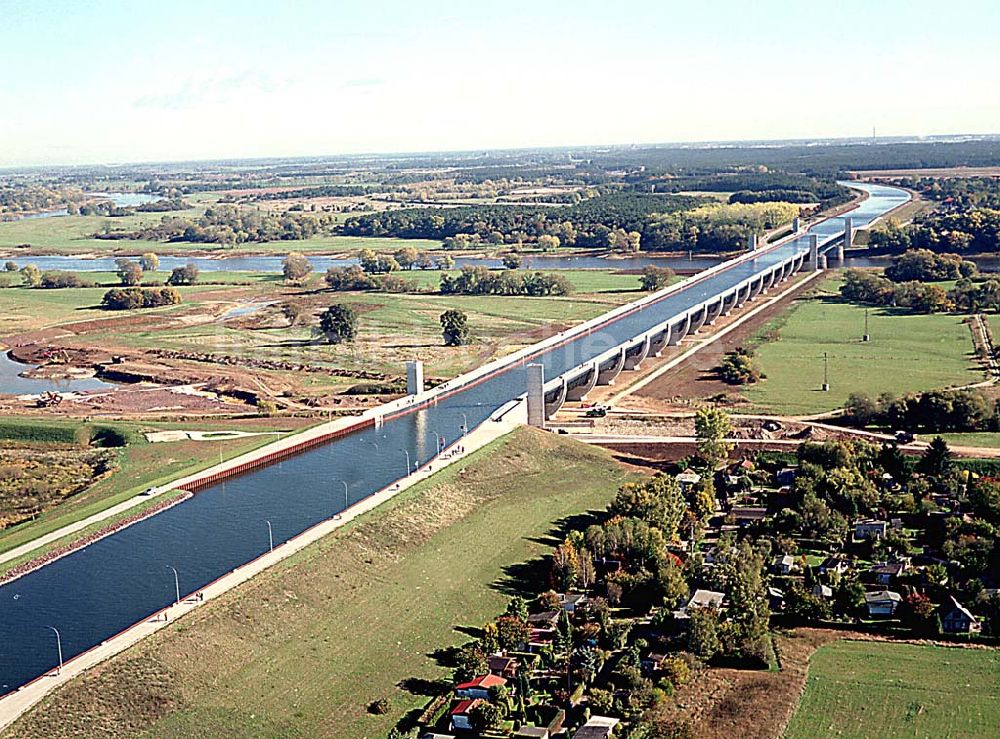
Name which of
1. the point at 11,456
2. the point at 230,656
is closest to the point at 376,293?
the point at 11,456

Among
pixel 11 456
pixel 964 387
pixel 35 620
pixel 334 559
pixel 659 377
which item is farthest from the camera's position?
pixel 659 377

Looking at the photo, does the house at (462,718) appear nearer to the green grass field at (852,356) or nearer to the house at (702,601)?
the house at (702,601)

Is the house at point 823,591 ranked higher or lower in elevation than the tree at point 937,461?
lower

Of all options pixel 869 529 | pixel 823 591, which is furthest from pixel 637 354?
pixel 823 591

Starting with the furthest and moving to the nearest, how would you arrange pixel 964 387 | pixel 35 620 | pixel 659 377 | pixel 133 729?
pixel 659 377 < pixel 964 387 < pixel 35 620 < pixel 133 729

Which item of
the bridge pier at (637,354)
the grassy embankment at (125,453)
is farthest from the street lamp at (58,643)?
the bridge pier at (637,354)

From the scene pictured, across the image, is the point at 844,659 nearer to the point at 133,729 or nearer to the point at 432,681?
the point at 432,681
